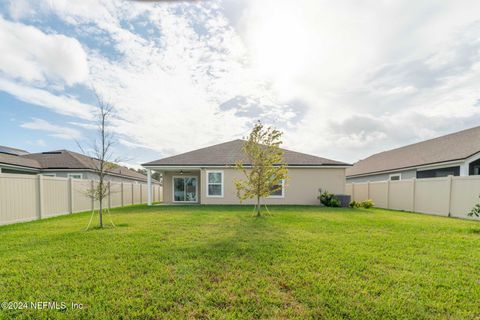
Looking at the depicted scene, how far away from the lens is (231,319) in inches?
Result: 92.4

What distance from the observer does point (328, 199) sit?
45.5 feet

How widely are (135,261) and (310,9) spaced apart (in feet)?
23.9

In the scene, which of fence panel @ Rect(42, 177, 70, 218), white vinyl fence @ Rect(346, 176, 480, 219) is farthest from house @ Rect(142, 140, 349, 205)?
fence panel @ Rect(42, 177, 70, 218)

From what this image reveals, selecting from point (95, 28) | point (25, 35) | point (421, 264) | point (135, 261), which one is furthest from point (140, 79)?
point (421, 264)

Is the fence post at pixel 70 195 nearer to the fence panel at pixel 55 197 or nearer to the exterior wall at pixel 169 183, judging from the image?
the fence panel at pixel 55 197

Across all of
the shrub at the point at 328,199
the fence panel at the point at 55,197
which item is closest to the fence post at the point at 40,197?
the fence panel at the point at 55,197

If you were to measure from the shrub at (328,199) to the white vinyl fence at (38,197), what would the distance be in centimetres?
1219

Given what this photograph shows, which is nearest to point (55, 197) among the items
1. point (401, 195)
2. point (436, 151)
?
point (401, 195)

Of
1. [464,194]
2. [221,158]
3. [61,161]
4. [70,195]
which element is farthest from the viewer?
[61,161]

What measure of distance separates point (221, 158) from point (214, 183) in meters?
1.91

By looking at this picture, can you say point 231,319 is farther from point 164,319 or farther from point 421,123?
point 421,123

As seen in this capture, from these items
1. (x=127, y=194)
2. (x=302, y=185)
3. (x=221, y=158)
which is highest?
(x=221, y=158)

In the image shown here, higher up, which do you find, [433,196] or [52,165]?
[52,165]

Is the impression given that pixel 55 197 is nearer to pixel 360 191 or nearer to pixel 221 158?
pixel 221 158
